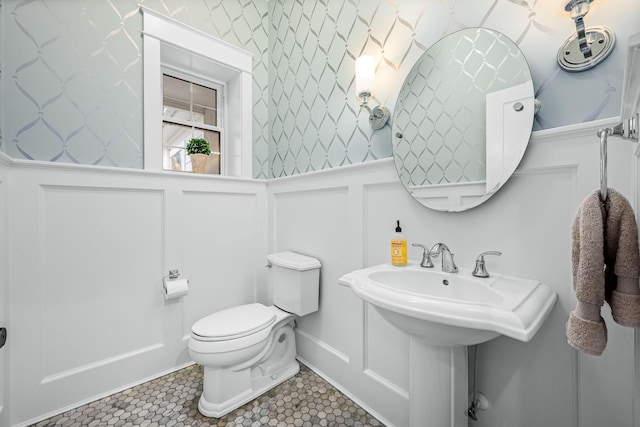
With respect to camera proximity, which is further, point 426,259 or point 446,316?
point 426,259

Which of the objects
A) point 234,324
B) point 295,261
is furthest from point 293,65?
point 234,324

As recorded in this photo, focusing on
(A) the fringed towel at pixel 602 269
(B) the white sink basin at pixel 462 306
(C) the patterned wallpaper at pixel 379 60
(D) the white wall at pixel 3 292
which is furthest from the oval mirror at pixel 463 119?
(D) the white wall at pixel 3 292

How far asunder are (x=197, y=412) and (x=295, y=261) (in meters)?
0.98

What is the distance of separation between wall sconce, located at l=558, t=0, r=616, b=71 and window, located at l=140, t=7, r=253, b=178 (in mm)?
1962

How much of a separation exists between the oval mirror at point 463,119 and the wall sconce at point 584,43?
12 cm

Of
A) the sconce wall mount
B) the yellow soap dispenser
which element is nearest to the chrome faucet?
the yellow soap dispenser

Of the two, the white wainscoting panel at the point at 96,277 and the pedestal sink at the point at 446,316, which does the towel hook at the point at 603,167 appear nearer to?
the pedestal sink at the point at 446,316

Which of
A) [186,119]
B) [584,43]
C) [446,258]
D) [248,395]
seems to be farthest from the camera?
[186,119]

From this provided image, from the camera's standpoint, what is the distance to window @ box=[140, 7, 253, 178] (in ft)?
5.78

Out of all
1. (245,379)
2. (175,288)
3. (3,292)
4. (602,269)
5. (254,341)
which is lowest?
(245,379)

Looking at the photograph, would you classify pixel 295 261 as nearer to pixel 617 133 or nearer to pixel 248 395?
pixel 248 395

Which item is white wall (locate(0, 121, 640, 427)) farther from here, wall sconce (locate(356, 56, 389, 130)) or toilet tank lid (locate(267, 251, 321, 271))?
wall sconce (locate(356, 56, 389, 130))

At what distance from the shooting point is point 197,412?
1.43m

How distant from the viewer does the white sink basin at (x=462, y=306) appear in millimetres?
660
